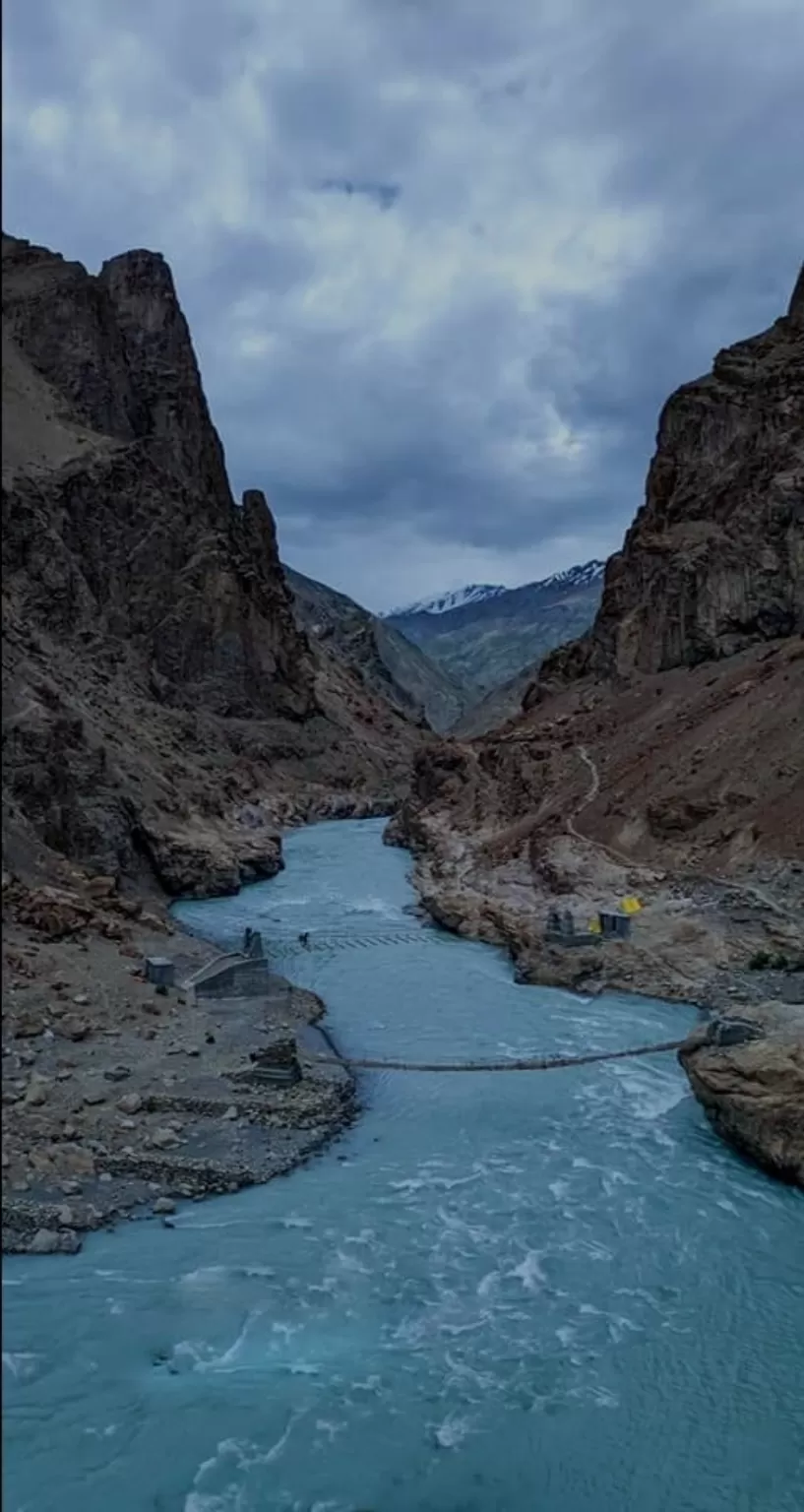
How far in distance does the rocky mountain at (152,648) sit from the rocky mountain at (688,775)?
965 cm

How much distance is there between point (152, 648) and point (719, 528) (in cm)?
3387

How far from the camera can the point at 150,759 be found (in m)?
48.8

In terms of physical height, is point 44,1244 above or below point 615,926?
below

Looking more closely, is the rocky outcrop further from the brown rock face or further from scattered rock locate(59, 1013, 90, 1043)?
scattered rock locate(59, 1013, 90, 1043)

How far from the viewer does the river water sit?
988 centimetres

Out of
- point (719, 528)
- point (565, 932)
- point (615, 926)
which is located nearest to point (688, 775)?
point (615, 926)

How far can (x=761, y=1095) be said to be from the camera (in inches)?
642

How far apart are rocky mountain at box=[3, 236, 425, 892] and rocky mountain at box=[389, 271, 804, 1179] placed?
965cm

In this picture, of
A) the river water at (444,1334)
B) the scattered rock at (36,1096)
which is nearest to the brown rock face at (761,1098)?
the river water at (444,1334)

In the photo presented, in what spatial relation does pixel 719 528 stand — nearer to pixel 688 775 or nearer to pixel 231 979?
pixel 688 775

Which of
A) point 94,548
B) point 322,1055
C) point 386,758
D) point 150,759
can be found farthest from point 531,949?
point 386,758

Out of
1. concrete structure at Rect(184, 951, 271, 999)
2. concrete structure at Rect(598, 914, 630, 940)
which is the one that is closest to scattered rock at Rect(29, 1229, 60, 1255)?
concrete structure at Rect(184, 951, 271, 999)

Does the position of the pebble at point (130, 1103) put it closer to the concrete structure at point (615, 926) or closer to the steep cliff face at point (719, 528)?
the concrete structure at point (615, 926)

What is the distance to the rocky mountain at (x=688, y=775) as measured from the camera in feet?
85.6
